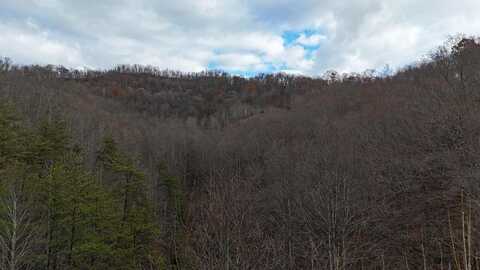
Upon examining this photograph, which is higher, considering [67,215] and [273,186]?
[67,215]

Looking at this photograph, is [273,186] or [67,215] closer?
[67,215]

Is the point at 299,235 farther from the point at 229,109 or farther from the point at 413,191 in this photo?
the point at 229,109

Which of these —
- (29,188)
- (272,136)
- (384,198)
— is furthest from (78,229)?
(272,136)

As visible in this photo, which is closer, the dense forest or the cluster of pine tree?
the dense forest
